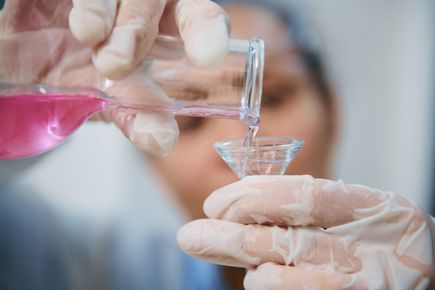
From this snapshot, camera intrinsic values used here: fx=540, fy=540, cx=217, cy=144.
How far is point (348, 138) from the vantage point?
179 centimetres

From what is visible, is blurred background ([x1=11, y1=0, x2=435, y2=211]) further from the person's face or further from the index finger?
the index finger

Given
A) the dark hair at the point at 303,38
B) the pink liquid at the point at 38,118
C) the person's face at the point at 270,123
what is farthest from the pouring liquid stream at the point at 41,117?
the dark hair at the point at 303,38

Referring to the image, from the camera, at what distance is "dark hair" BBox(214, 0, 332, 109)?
1748 millimetres

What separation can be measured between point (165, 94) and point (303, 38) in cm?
106

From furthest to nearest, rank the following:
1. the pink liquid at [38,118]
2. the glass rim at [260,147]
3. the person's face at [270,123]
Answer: the person's face at [270,123], the glass rim at [260,147], the pink liquid at [38,118]

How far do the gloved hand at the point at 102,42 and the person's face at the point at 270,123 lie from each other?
2.54 ft

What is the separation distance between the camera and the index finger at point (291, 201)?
0.90m

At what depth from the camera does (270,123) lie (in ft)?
5.63

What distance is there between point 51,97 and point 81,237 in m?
1.15

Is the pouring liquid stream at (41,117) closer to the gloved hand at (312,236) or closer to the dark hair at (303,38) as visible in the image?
the gloved hand at (312,236)

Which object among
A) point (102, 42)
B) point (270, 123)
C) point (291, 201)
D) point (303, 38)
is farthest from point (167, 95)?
point (303, 38)

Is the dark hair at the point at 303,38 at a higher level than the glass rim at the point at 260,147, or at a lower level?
higher

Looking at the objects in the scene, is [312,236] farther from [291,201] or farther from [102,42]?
[102,42]

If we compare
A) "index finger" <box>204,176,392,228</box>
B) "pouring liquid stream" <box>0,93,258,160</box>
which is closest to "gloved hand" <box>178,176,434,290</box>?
"index finger" <box>204,176,392,228</box>
